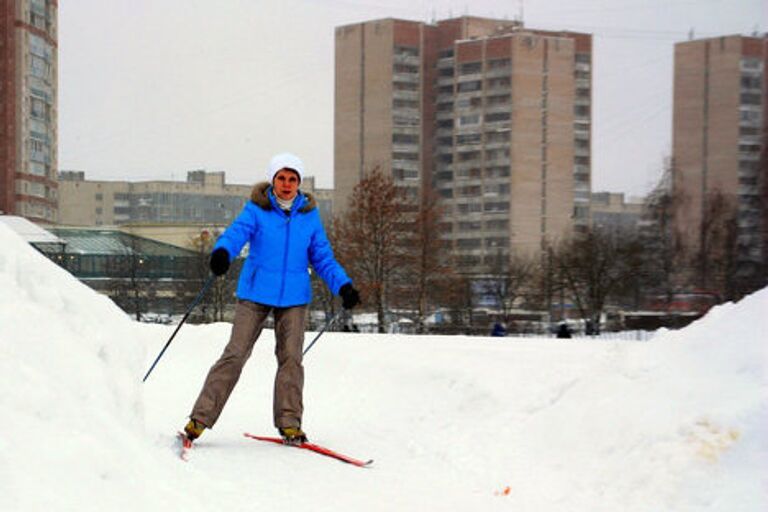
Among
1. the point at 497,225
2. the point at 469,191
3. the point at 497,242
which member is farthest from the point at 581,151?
the point at 497,242

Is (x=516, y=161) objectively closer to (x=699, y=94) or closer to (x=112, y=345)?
(x=699, y=94)

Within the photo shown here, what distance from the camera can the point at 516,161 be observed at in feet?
276

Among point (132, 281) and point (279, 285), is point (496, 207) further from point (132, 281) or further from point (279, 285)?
point (279, 285)

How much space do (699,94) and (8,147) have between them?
37236 mm

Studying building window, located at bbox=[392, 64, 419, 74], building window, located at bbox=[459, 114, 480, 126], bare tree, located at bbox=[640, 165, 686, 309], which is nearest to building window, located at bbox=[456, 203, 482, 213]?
building window, located at bbox=[459, 114, 480, 126]

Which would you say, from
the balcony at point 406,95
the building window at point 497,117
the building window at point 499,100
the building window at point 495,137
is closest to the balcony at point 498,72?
the building window at point 499,100

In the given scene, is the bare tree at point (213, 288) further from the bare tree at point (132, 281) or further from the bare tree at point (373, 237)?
the bare tree at point (373, 237)

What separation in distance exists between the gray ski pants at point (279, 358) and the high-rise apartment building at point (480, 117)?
2927 inches

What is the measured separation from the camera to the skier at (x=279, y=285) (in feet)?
22.5

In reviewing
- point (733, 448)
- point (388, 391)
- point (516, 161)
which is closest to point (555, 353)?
point (388, 391)

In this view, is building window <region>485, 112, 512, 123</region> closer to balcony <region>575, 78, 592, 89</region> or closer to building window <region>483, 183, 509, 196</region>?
building window <region>483, 183, 509, 196</region>

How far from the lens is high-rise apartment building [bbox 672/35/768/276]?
50062mm

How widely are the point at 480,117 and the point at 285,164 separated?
80.1 metres

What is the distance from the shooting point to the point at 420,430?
25.6 ft
